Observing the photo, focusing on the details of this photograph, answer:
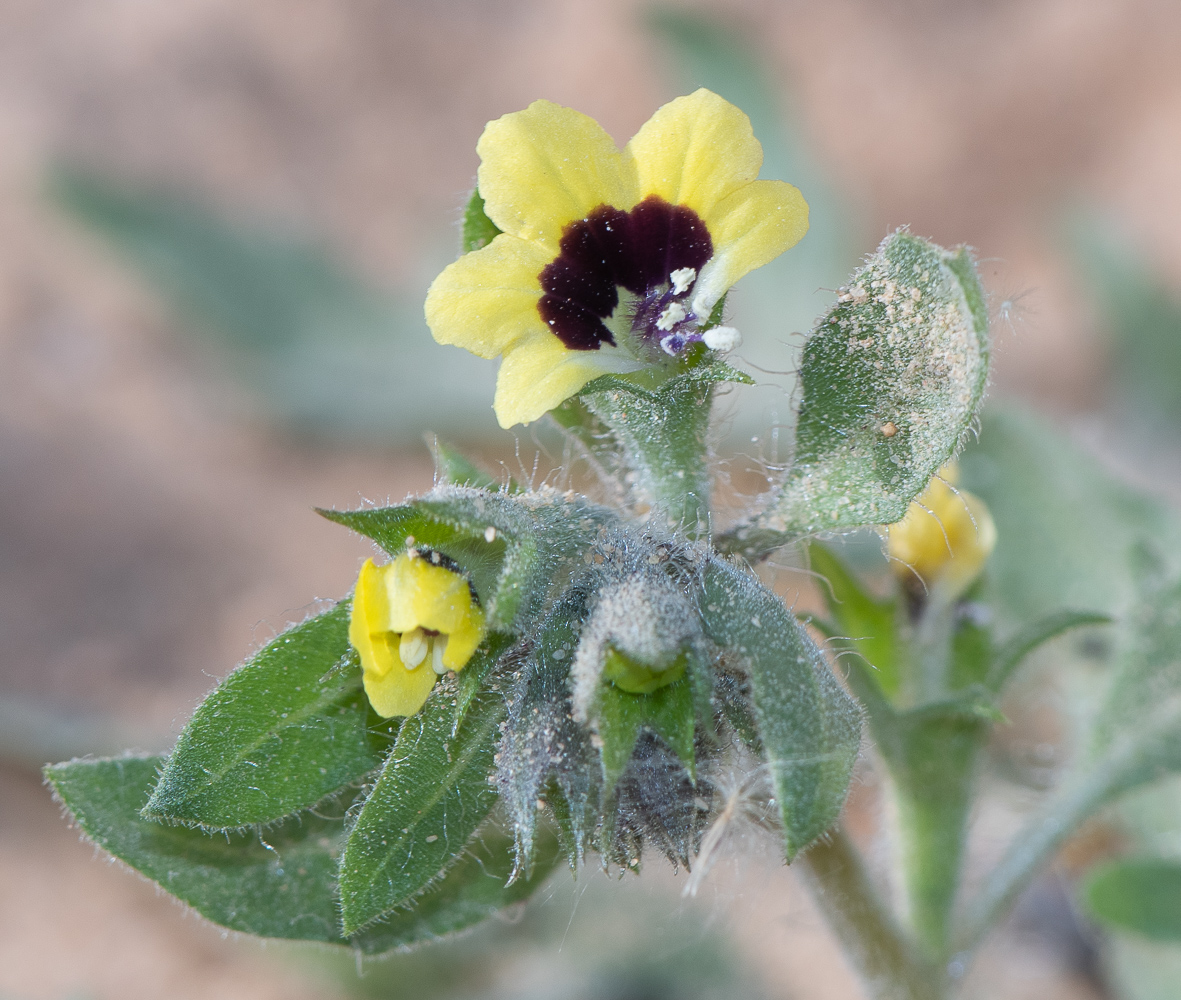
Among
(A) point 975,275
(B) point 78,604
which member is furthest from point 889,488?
(B) point 78,604

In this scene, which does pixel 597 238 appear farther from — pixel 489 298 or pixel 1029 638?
pixel 1029 638

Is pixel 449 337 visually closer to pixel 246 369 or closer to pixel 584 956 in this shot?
pixel 584 956

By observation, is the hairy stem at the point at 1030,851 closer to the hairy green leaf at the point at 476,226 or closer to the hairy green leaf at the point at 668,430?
the hairy green leaf at the point at 668,430

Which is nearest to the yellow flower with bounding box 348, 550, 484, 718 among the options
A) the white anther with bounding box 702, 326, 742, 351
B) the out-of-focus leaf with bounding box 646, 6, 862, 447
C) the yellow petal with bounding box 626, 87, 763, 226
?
the white anther with bounding box 702, 326, 742, 351

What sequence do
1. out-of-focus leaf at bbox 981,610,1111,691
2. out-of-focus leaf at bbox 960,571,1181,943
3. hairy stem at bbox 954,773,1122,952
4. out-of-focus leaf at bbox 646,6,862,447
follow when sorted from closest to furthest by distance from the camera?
out-of-focus leaf at bbox 981,610,1111,691, hairy stem at bbox 954,773,1122,952, out-of-focus leaf at bbox 960,571,1181,943, out-of-focus leaf at bbox 646,6,862,447

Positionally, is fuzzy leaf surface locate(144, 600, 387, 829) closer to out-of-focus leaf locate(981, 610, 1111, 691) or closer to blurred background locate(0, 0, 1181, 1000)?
out-of-focus leaf locate(981, 610, 1111, 691)

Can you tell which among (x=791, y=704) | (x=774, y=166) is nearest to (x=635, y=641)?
(x=791, y=704)
